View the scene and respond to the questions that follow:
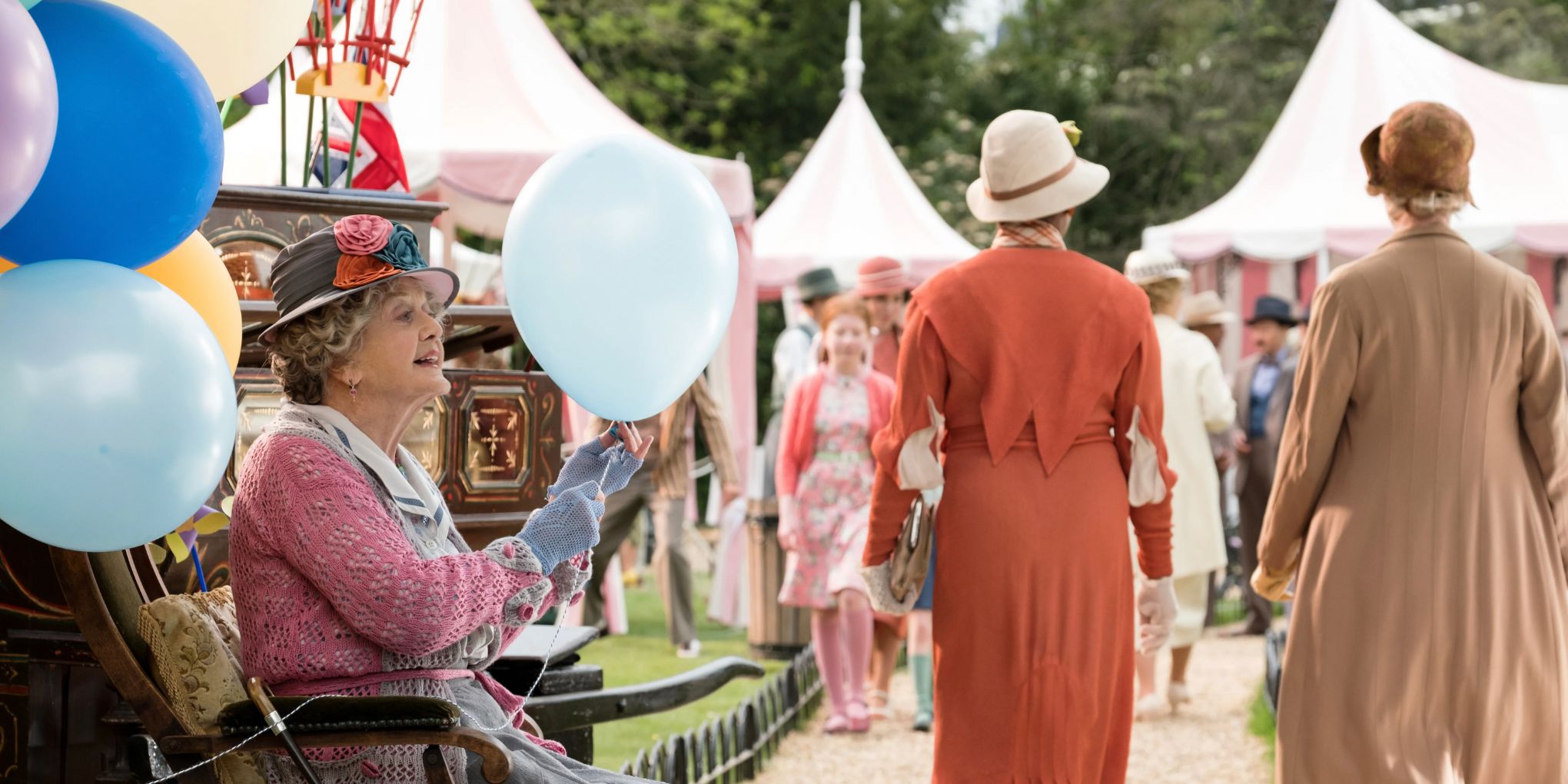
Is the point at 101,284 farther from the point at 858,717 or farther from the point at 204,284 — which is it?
the point at 858,717

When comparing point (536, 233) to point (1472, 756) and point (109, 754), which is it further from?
point (1472, 756)

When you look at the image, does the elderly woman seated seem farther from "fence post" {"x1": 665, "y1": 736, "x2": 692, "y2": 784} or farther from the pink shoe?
the pink shoe

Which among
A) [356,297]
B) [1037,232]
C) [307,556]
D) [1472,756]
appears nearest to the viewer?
[307,556]

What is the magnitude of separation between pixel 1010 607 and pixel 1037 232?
934 millimetres

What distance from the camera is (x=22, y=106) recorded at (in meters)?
2.20

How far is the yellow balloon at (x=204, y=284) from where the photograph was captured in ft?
9.46

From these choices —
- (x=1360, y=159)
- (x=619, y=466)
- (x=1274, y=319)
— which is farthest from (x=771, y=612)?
(x=1360, y=159)

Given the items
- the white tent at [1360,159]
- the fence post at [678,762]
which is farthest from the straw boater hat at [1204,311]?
the fence post at [678,762]

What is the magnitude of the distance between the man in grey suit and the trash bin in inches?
103

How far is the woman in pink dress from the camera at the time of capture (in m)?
7.25

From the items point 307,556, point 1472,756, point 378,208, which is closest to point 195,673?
point 307,556

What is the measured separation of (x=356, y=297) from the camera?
9.41 feet

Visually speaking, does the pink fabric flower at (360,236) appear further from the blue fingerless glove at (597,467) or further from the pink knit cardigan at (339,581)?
the blue fingerless glove at (597,467)

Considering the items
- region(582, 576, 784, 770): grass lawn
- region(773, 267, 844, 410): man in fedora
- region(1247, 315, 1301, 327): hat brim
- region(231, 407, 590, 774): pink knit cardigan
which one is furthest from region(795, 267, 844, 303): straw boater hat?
region(231, 407, 590, 774): pink knit cardigan
